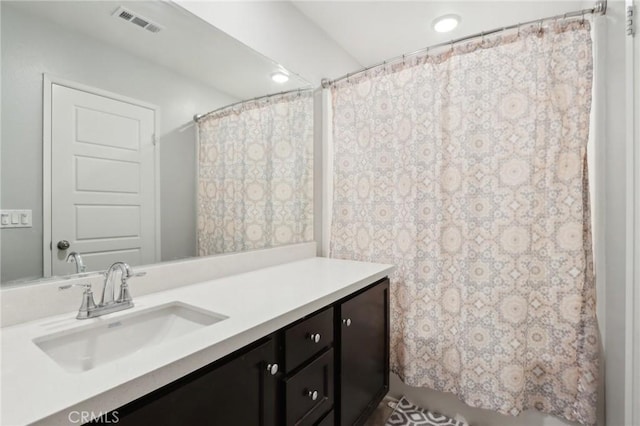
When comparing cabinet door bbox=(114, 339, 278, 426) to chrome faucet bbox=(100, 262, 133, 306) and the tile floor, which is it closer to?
chrome faucet bbox=(100, 262, 133, 306)

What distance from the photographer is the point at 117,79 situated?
1146 millimetres

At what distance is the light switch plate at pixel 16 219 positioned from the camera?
0.92m

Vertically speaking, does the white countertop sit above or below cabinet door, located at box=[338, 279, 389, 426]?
above

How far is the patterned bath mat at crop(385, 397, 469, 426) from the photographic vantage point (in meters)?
1.75

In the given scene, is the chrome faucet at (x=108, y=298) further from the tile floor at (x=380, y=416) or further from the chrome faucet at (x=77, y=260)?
the tile floor at (x=380, y=416)

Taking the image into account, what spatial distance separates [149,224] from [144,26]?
31.1 inches

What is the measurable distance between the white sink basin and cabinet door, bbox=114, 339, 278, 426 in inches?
6.8

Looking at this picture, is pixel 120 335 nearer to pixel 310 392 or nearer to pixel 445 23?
pixel 310 392

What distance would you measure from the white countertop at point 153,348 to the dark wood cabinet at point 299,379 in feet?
0.14

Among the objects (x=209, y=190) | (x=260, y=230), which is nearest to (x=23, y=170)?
(x=209, y=190)

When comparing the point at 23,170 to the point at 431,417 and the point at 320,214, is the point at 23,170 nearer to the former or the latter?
the point at 320,214

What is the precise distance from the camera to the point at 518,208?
1522mm

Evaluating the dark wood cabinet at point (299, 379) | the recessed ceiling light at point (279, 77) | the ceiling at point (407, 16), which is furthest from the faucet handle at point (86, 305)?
the ceiling at point (407, 16)

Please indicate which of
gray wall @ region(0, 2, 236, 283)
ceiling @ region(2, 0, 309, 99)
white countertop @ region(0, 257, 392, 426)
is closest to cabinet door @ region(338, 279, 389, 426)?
white countertop @ region(0, 257, 392, 426)
